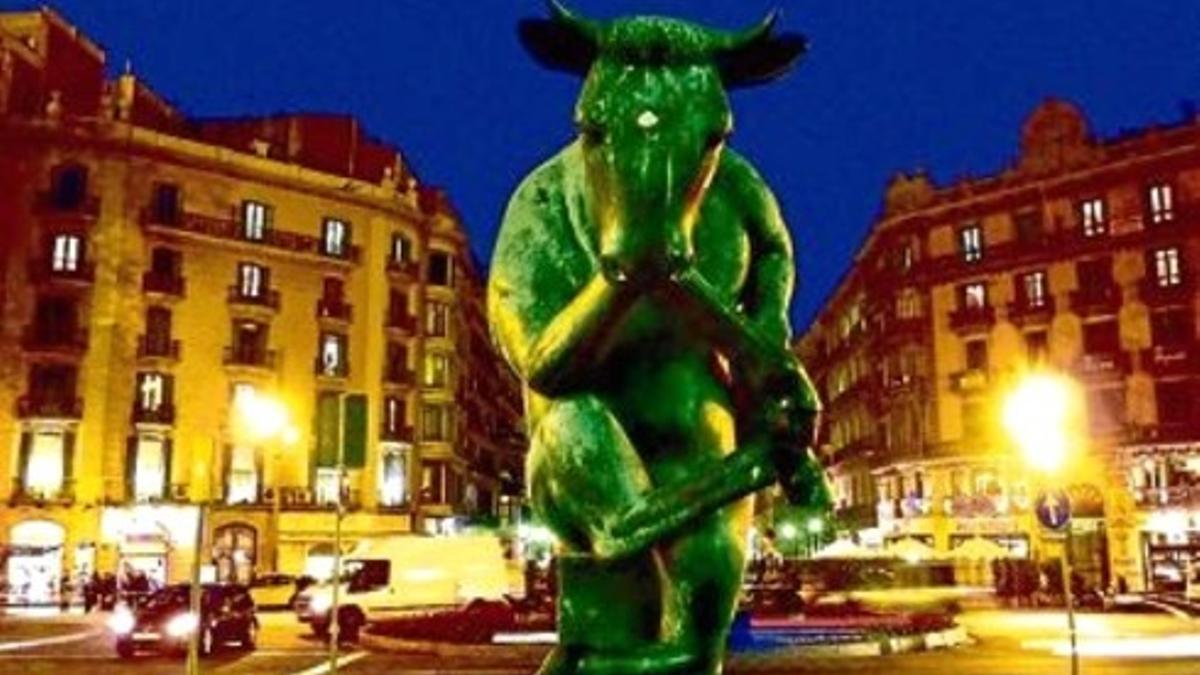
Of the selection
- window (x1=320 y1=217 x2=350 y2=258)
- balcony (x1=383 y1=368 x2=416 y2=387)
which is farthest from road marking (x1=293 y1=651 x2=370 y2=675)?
window (x1=320 y1=217 x2=350 y2=258)

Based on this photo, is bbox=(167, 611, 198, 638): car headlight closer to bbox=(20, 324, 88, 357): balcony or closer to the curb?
the curb

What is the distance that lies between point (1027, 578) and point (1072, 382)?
15476mm

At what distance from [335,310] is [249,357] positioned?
4.92 m

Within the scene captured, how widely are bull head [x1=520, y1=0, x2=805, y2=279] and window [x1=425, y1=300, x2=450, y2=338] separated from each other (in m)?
64.2

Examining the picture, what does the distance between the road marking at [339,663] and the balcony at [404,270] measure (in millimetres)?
38097

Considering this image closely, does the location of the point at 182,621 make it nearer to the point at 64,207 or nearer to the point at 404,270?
the point at 64,207

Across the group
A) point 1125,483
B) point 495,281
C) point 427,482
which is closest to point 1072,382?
point 1125,483

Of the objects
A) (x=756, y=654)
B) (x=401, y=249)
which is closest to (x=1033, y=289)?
(x=401, y=249)

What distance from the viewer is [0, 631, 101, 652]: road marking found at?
27.7m

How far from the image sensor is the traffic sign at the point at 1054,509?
15133 millimetres

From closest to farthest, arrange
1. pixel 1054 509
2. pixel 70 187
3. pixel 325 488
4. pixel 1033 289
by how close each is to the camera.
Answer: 1. pixel 1054 509
2. pixel 70 187
3. pixel 325 488
4. pixel 1033 289

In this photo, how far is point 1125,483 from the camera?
58.0m

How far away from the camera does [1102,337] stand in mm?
60094

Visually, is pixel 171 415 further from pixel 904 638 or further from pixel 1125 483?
pixel 1125 483
